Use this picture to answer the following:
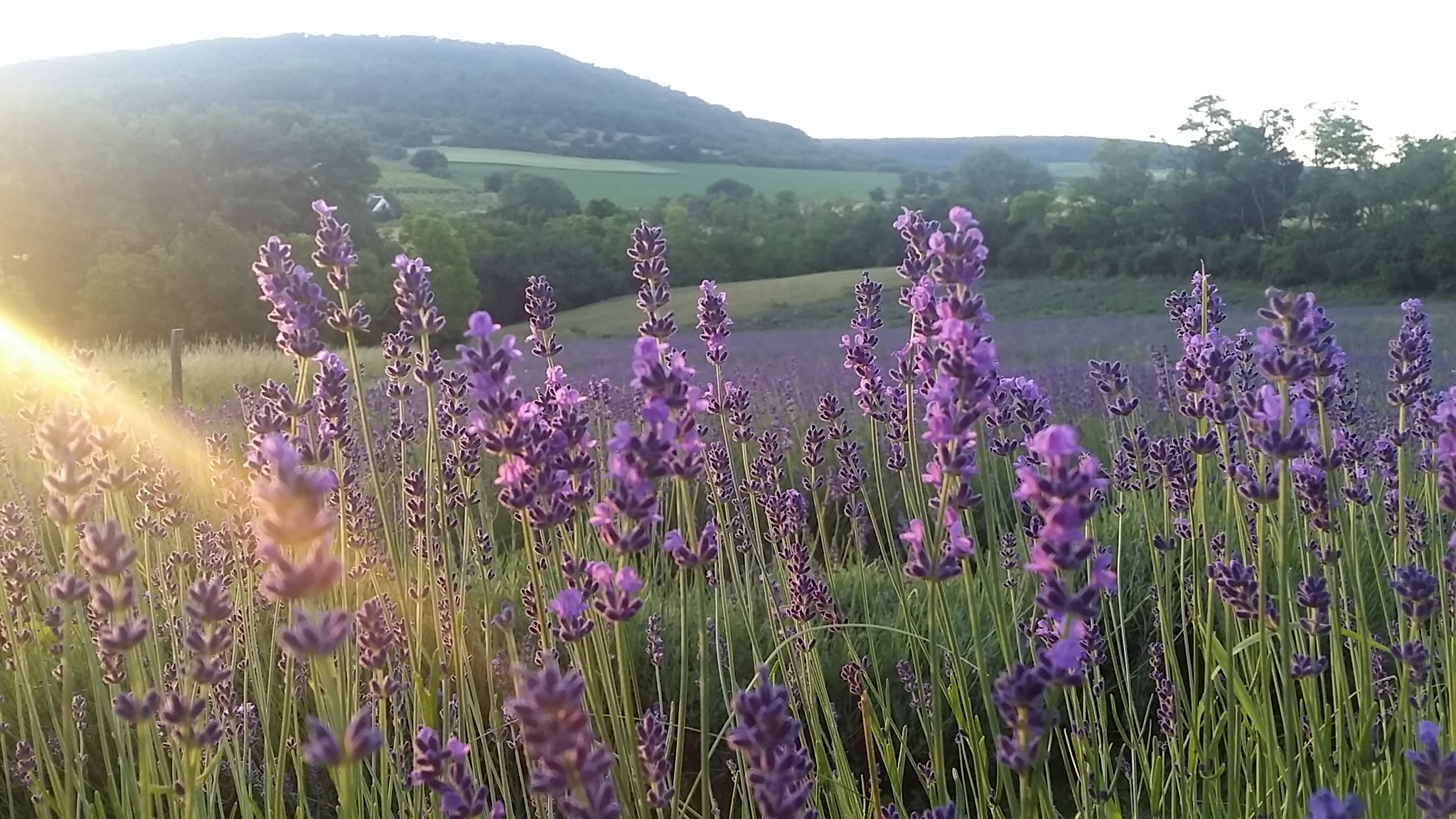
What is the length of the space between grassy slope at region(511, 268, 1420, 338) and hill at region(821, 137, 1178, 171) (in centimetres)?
6386

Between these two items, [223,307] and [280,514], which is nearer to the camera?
[280,514]

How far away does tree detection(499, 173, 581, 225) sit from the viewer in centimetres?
5675

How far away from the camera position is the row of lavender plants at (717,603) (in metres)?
1.06

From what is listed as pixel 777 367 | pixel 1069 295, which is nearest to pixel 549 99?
pixel 1069 295

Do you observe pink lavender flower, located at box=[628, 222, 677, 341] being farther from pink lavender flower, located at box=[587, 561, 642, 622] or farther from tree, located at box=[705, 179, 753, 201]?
tree, located at box=[705, 179, 753, 201]

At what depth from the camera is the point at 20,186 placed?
2905 cm

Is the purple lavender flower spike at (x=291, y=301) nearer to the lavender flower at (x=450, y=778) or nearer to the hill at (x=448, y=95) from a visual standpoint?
the lavender flower at (x=450, y=778)

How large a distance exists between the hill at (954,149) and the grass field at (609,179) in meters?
18.5

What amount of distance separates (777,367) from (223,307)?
22.5 meters

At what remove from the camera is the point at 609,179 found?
253 ft

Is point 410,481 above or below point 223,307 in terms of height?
above

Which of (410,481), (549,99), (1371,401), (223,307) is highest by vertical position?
(549,99)

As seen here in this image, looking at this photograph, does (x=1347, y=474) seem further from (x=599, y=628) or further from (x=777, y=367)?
(x=777, y=367)

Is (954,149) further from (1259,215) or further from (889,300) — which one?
(889,300)
